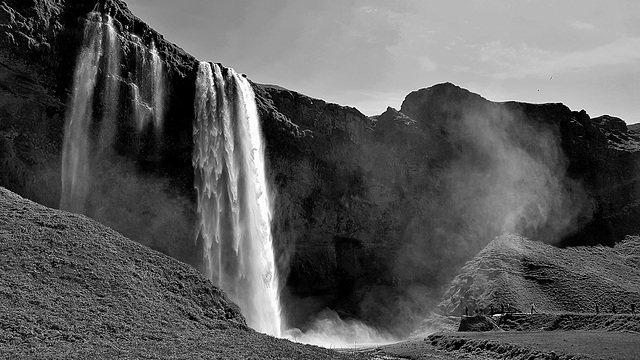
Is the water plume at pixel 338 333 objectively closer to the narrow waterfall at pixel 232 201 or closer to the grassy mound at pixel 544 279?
the narrow waterfall at pixel 232 201

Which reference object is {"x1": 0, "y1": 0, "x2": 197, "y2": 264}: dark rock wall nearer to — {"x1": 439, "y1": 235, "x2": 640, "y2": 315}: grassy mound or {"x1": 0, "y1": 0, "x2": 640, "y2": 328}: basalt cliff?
{"x1": 0, "y1": 0, "x2": 640, "y2": 328}: basalt cliff

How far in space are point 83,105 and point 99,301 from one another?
28043mm

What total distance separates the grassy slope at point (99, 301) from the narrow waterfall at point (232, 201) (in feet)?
60.9

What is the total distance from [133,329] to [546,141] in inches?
2950

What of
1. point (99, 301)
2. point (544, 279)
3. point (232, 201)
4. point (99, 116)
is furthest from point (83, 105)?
point (544, 279)

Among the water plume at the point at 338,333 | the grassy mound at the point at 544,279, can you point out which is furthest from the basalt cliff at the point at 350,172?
the grassy mound at the point at 544,279

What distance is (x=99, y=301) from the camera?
24250 mm

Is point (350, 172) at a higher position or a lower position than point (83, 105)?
lower

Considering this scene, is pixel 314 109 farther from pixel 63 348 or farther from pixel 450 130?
pixel 63 348

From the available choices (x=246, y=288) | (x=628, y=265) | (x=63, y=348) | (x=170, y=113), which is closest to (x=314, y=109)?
(x=170, y=113)

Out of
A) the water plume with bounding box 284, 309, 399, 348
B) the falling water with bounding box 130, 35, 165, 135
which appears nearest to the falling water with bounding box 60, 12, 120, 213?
the falling water with bounding box 130, 35, 165, 135

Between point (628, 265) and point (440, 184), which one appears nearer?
point (628, 265)

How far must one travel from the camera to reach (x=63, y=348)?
61.0 ft

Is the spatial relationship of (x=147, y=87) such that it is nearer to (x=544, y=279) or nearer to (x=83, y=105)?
(x=83, y=105)
